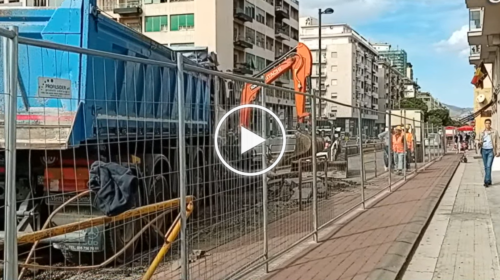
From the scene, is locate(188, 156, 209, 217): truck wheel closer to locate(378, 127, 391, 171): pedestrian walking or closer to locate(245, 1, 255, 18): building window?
locate(378, 127, 391, 171): pedestrian walking

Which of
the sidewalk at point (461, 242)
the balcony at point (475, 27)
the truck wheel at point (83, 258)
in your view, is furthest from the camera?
the balcony at point (475, 27)

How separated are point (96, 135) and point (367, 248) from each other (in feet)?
11.9

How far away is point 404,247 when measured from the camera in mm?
7605

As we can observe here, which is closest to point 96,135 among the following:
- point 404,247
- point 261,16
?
point 404,247

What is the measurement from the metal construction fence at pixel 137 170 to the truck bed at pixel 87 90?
0.02m

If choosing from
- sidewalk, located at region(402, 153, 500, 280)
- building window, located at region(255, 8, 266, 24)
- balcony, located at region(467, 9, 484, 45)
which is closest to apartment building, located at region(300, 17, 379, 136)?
building window, located at region(255, 8, 266, 24)

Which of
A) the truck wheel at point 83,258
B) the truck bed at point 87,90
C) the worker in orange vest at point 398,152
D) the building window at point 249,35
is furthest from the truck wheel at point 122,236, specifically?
the building window at point 249,35

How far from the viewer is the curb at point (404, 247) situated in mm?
6307

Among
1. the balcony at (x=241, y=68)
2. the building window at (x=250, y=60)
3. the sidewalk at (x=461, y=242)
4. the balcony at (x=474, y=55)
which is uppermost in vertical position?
the building window at (x=250, y=60)

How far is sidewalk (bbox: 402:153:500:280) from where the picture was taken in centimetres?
685

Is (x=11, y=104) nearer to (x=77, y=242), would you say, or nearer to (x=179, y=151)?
(x=179, y=151)

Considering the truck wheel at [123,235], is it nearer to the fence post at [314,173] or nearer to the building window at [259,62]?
the fence post at [314,173]
